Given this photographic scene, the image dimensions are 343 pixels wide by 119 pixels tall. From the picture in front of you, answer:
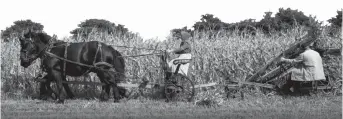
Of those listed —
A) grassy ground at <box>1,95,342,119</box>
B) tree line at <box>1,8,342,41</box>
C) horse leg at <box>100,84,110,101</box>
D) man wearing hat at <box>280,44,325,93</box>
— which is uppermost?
tree line at <box>1,8,342,41</box>


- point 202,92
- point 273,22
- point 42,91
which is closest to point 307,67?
point 202,92

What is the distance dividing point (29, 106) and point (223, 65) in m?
5.64

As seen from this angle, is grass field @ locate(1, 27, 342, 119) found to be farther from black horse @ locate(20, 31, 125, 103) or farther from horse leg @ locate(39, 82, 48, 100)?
black horse @ locate(20, 31, 125, 103)

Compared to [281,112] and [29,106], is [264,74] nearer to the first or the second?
[281,112]

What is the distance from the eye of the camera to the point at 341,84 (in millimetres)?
13133

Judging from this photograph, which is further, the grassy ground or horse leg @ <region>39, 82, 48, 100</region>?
horse leg @ <region>39, 82, 48, 100</region>

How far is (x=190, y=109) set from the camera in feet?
33.4

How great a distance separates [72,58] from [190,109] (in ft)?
12.2

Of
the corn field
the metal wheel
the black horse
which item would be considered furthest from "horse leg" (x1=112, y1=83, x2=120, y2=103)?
the corn field

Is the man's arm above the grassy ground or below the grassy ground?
above

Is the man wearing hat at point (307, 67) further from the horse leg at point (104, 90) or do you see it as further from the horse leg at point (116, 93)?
the horse leg at point (104, 90)

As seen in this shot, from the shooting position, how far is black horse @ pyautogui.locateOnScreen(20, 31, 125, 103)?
12109mm

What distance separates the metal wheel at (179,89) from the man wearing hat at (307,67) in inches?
96.5

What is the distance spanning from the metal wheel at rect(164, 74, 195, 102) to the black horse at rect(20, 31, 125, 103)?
1.27 meters
